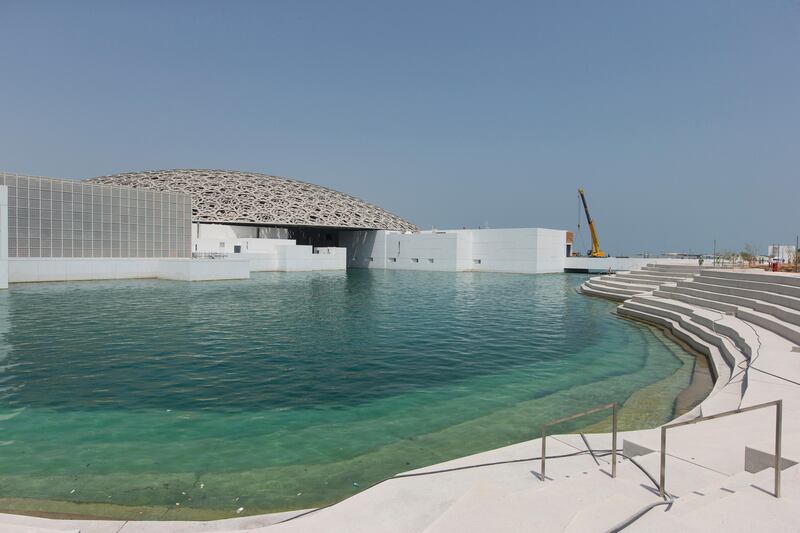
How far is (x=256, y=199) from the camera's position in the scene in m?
65.1

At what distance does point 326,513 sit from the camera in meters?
3.93

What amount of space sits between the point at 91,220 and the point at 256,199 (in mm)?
29315

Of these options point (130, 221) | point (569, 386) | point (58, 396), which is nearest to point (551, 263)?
point (130, 221)

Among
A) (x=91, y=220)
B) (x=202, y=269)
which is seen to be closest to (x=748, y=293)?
(x=202, y=269)

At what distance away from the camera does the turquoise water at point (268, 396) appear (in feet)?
18.5

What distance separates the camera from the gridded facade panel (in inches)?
1310

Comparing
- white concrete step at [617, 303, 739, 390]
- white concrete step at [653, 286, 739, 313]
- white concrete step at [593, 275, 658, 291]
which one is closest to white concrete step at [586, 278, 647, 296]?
white concrete step at [593, 275, 658, 291]

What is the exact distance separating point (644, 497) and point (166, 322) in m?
16.4

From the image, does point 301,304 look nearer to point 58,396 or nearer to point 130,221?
point 58,396

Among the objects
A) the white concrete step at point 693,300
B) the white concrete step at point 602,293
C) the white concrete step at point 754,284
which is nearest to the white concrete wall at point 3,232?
the white concrete step at point 602,293

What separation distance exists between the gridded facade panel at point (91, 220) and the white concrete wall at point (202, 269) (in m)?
3.63

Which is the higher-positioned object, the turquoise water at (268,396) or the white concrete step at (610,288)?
the white concrete step at (610,288)

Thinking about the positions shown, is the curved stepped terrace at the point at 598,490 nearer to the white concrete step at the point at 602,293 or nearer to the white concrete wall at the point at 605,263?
the white concrete step at the point at 602,293

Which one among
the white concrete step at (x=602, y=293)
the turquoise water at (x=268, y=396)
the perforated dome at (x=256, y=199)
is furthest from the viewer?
the perforated dome at (x=256, y=199)
